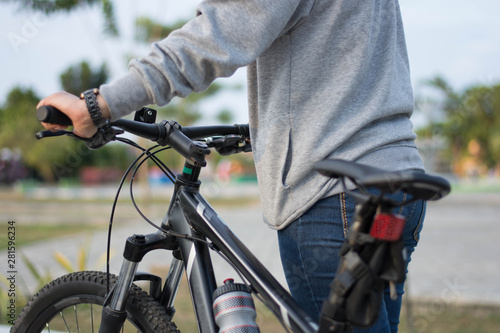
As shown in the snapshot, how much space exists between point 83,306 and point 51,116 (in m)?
0.63

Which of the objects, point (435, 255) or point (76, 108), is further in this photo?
point (435, 255)

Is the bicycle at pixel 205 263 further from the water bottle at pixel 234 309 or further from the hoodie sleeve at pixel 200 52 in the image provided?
the hoodie sleeve at pixel 200 52

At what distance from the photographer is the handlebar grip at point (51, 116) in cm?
84

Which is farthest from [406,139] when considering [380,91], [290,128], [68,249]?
[68,249]

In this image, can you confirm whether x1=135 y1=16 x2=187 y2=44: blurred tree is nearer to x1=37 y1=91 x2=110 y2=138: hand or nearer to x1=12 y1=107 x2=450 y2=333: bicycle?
x1=12 y1=107 x2=450 y2=333: bicycle

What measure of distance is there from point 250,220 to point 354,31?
8608 mm

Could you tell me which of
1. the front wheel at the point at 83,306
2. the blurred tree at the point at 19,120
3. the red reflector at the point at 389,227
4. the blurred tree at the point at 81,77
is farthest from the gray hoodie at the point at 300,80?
the blurred tree at the point at 81,77

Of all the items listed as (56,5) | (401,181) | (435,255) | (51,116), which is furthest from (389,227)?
(435,255)

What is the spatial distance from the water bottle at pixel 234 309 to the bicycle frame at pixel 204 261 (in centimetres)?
3

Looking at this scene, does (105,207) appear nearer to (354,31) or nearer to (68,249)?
(68,249)

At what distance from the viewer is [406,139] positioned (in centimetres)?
98

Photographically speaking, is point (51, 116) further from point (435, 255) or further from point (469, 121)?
point (469, 121)

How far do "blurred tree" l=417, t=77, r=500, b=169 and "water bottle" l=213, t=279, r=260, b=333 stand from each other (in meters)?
2.85

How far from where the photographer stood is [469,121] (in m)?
9.16
